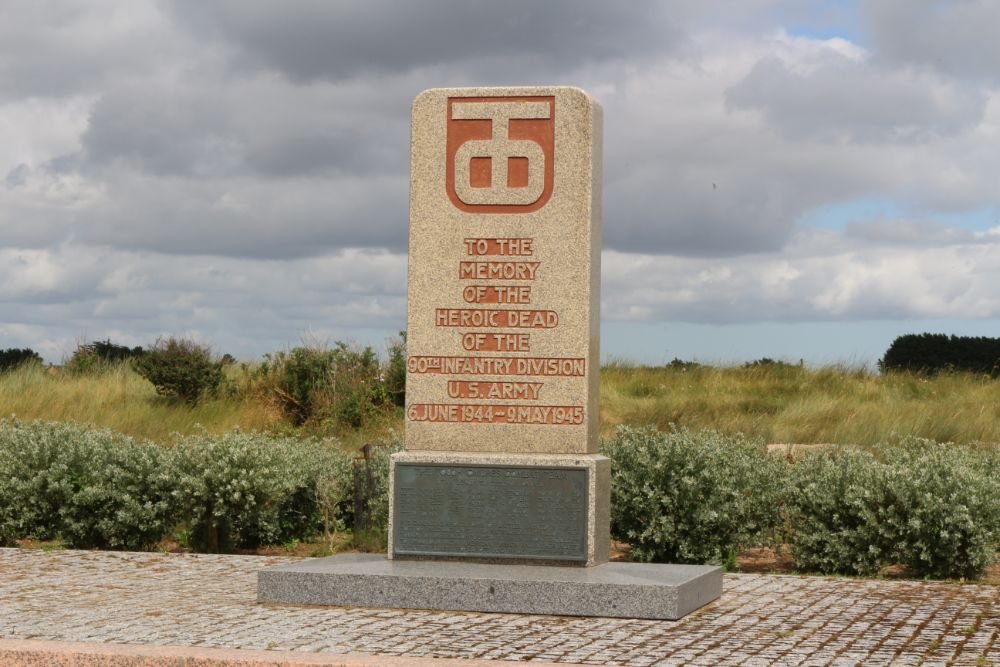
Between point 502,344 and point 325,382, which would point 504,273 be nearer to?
point 502,344

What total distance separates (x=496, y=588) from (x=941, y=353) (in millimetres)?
24167

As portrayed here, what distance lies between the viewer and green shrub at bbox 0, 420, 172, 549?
36.7 ft

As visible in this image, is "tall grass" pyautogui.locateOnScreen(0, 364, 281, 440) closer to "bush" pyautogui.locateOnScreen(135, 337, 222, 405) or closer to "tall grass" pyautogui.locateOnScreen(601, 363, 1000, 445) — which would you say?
"bush" pyautogui.locateOnScreen(135, 337, 222, 405)

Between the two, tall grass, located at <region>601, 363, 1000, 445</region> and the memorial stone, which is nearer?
the memorial stone

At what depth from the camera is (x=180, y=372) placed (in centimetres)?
2167

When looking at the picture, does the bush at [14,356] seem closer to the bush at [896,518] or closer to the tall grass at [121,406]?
the tall grass at [121,406]

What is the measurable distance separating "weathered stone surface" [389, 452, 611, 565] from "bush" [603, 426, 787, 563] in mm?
1771

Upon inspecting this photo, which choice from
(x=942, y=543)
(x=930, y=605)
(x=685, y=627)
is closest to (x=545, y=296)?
(x=685, y=627)

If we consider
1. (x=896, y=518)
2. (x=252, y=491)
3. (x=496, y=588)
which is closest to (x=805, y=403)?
A: (x=896, y=518)

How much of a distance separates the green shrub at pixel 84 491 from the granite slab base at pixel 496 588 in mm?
3445

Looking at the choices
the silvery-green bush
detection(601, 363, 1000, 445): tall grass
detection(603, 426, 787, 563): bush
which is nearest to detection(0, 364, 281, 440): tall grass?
detection(601, 363, 1000, 445): tall grass

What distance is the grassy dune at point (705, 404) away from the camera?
16.6 metres

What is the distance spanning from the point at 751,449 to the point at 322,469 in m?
4.03

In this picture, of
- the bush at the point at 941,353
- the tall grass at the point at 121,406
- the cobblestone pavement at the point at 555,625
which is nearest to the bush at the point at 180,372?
the tall grass at the point at 121,406
